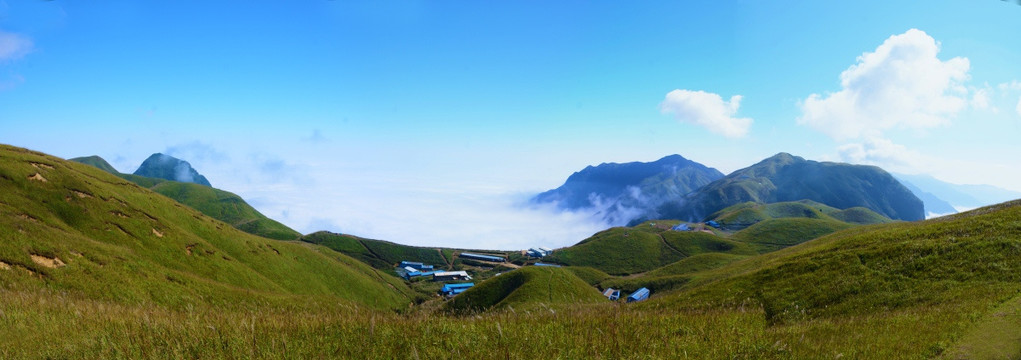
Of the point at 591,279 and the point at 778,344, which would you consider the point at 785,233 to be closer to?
the point at 591,279

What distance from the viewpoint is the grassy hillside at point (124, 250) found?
103 feet

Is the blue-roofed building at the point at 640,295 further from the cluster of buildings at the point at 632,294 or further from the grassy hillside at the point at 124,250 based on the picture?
the grassy hillside at the point at 124,250

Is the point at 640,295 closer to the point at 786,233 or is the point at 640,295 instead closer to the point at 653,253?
the point at 653,253

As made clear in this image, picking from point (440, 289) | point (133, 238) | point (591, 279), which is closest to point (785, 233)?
point (591, 279)

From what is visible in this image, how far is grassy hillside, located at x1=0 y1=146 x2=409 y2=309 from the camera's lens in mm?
31500

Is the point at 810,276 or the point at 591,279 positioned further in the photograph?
the point at 591,279

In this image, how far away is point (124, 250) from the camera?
1777 inches

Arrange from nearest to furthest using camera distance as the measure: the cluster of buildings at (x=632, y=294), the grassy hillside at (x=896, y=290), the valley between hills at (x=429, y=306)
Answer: the valley between hills at (x=429, y=306) < the grassy hillside at (x=896, y=290) < the cluster of buildings at (x=632, y=294)

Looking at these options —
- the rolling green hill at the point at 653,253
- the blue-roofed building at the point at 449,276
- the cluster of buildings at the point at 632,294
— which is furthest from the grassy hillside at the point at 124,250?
the rolling green hill at the point at 653,253

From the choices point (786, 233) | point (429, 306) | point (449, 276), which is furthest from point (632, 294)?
point (786, 233)

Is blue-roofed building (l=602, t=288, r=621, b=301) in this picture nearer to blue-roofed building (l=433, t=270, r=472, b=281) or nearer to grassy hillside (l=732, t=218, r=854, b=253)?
blue-roofed building (l=433, t=270, r=472, b=281)

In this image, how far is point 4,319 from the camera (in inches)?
272

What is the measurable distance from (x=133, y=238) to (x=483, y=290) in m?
59.9

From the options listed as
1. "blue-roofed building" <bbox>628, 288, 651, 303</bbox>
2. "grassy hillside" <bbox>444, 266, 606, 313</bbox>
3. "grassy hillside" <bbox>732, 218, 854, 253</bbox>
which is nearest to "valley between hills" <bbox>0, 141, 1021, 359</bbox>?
"grassy hillside" <bbox>444, 266, 606, 313</bbox>
